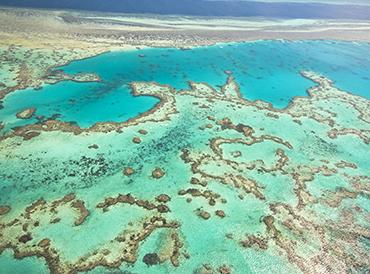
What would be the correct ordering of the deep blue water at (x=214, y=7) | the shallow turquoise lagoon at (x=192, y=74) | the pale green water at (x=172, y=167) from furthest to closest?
1. the deep blue water at (x=214, y=7)
2. the shallow turquoise lagoon at (x=192, y=74)
3. the pale green water at (x=172, y=167)

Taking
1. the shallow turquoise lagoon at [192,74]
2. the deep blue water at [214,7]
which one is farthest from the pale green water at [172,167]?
the deep blue water at [214,7]

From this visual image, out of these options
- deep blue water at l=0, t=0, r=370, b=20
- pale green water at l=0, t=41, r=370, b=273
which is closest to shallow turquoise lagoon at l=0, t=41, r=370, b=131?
pale green water at l=0, t=41, r=370, b=273

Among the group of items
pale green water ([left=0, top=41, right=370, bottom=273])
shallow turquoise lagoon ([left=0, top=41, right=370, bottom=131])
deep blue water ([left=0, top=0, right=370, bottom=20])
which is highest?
deep blue water ([left=0, top=0, right=370, bottom=20])

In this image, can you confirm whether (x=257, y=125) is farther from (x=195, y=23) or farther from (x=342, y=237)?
(x=195, y=23)

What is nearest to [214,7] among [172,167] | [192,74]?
[192,74]

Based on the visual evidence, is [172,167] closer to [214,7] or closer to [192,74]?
[192,74]

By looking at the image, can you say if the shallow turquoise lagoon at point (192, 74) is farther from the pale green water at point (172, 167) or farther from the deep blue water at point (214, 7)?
the deep blue water at point (214, 7)

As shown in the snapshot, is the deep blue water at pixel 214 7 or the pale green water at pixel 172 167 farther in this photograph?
the deep blue water at pixel 214 7

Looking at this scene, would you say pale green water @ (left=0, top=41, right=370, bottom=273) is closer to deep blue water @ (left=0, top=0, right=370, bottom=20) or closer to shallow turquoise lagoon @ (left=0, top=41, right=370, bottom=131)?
shallow turquoise lagoon @ (left=0, top=41, right=370, bottom=131)

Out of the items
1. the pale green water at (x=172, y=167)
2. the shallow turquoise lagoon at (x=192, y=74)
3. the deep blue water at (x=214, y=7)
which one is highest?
the deep blue water at (x=214, y=7)
